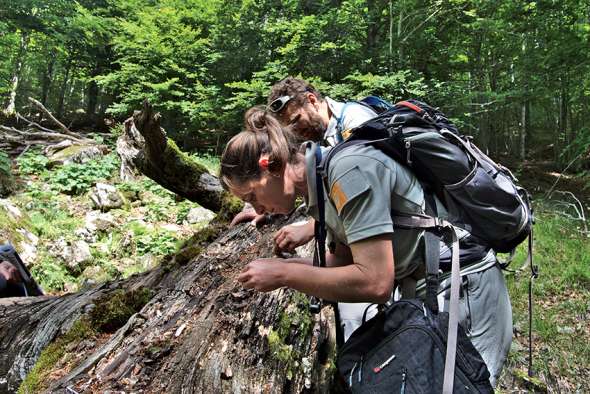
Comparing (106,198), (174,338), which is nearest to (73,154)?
(106,198)

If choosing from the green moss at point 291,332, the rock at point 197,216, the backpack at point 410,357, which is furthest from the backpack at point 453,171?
the rock at point 197,216

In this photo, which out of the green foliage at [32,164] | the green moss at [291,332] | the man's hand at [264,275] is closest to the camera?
→ the man's hand at [264,275]

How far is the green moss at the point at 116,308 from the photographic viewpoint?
223 cm

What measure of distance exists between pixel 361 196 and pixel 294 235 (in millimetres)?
831

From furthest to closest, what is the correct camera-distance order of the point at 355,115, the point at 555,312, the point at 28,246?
the point at 28,246 < the point at 555,312 < the point at 355,115

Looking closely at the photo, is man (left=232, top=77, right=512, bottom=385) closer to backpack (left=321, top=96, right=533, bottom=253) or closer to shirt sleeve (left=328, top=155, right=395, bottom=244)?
backpack (left=321, top=96, right=533, bottom=253)

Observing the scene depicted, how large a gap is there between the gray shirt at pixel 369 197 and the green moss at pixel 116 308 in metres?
1.51

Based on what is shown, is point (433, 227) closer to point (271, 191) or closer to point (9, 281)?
point (271, 191)

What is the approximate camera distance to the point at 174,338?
1.89 meters

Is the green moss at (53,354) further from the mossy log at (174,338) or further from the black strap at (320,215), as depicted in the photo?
the black strap at (320,215)

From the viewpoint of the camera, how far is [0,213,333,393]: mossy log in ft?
5.41

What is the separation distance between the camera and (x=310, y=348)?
6.48 ft

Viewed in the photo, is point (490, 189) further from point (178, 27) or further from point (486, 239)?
point (178, 27)

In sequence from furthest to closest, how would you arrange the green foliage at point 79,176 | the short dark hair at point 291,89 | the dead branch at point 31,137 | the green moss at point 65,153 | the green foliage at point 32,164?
the dead branch at point 31,137
the green moss at point 65,153
the green foliage at point 32,164
the green foliage at point 79,176
the short dark hair at point 291,89
